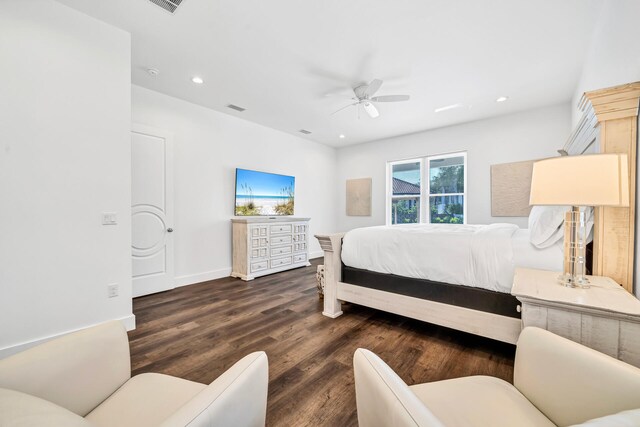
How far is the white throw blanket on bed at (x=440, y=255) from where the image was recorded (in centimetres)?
190

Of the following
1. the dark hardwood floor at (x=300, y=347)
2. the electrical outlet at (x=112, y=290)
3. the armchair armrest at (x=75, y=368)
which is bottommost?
the dark hardwood floor at (x=300, y=347)

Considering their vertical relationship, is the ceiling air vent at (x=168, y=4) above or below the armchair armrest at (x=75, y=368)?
above

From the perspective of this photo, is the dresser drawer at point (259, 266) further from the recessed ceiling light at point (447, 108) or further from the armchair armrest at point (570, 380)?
the recessed ceiling light at point (447, 108)

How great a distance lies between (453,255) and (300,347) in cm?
147

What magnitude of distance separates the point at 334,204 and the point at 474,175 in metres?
3.19

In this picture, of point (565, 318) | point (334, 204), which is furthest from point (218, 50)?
point (334, 204)

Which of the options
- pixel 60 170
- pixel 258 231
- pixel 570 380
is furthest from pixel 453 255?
pixel 60 170

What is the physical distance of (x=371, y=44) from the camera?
8.37ft

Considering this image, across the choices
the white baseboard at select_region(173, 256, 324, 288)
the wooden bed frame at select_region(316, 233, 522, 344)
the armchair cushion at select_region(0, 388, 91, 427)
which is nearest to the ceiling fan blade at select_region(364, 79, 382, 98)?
the wooden bed frame at select_region(316, 233, 522, 344)

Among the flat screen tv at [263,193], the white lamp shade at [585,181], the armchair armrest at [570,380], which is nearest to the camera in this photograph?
the armchair armrest at [570,380]

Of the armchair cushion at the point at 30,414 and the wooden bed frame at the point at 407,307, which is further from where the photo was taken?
the wooden bed frame at the point at 407,307

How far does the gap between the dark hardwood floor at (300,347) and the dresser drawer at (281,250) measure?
1.40 m

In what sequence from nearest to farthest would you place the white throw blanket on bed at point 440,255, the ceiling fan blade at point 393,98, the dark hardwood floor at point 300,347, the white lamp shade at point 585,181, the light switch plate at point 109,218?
1. the white lamp shade at point 585,181
2. the dark hardwood floor at point 300,347
3. the white throw blanket on bed at point 440,255
4. the light switch plate at point 109,218
5. the ceiling fan blade at point 393,98

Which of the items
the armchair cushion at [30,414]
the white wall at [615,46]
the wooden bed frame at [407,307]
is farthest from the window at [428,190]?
the armchair cushion at [30,414]
